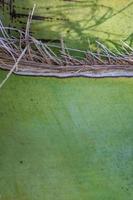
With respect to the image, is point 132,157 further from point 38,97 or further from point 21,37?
point 21,37

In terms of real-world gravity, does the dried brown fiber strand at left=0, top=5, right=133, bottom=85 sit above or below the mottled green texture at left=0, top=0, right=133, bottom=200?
above

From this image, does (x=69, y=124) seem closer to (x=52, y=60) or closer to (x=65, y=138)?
(x=65, y=138)

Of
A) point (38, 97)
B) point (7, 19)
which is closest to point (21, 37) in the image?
point (7, 19)

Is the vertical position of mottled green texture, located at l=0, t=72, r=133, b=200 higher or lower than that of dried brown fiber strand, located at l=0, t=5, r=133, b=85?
lower

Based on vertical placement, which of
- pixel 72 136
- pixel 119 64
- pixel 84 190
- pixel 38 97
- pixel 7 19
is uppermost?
pixel 7 19

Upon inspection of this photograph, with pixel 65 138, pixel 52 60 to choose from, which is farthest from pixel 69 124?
pixel 52 60

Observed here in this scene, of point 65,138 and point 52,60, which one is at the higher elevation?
point 52,60
